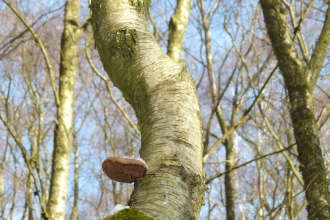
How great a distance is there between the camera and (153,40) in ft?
5.05

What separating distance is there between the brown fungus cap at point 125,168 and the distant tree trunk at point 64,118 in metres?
3.31

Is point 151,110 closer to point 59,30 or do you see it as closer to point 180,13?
point 180,13

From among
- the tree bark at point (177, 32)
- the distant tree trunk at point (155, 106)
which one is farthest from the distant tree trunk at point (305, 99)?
the distant tree trunk at point (155, 106)

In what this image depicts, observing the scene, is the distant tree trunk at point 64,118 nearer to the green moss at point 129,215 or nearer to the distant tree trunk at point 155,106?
the distant tree trunk at point 155,106

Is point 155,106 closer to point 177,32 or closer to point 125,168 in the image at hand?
point 125,168

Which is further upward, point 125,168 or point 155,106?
point 155,106

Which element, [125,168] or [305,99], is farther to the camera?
[305,99]

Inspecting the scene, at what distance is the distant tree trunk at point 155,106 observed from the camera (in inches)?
41.8

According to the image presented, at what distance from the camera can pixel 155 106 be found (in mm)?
1285

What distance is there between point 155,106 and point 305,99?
2592 mm

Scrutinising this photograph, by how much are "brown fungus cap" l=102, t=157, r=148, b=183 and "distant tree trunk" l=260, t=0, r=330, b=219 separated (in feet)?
6.88

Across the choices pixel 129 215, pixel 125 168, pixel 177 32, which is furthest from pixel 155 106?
pixel 177 32

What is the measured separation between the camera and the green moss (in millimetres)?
938

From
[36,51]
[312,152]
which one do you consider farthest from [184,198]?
[36,51]
